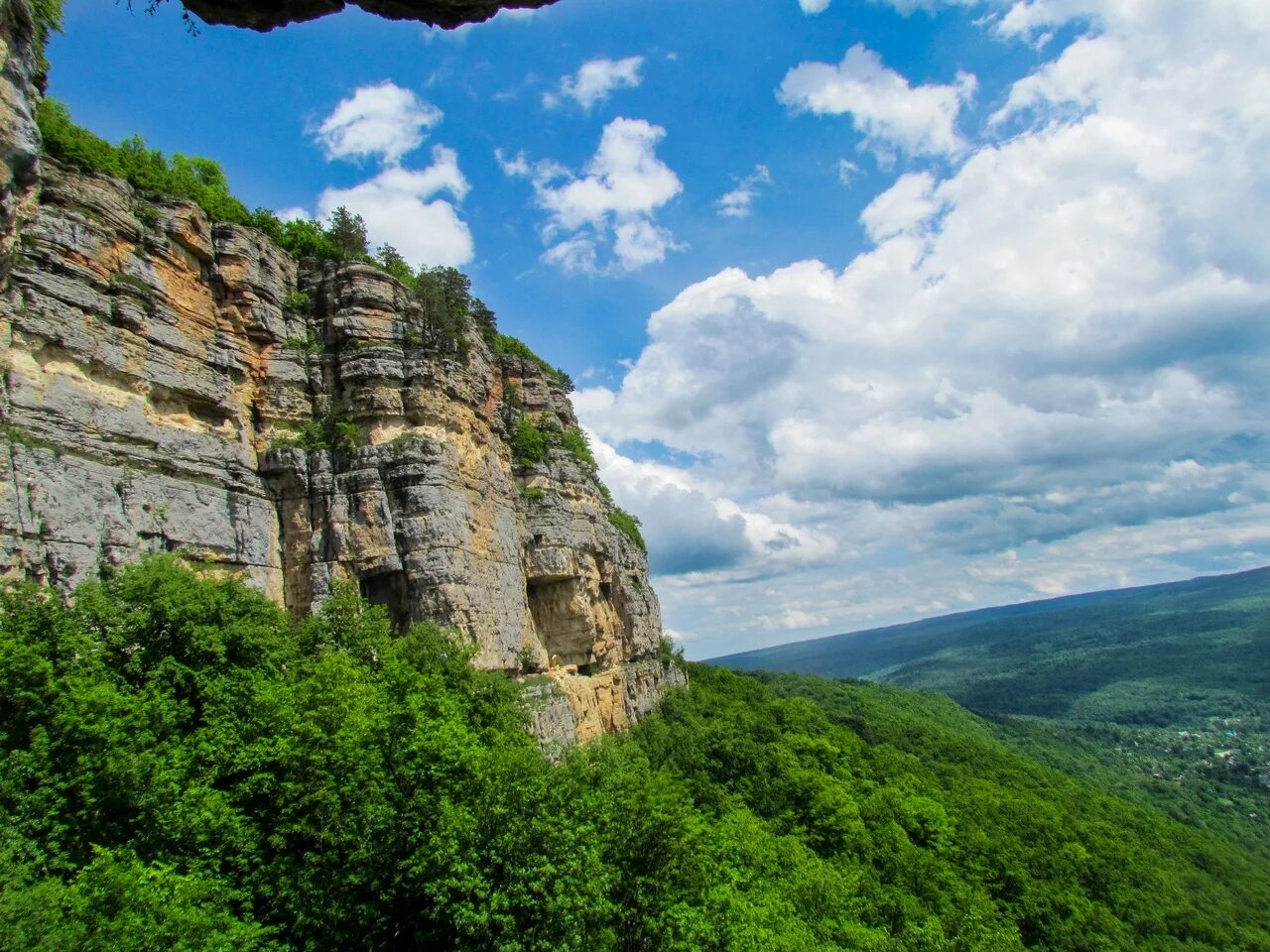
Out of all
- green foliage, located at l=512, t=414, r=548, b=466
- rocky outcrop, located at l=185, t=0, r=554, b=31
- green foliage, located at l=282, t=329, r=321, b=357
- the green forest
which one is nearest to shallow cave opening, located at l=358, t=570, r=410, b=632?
the green forest

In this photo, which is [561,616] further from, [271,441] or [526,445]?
[271,441]

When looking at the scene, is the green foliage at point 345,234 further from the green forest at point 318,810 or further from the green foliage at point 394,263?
the green forest at point 318,810

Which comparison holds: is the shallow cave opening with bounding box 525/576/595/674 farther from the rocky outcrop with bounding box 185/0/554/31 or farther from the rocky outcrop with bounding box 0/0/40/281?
the rocky outcrop with bounding box 185/0/554/31

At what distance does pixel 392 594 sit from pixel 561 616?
1303 cm

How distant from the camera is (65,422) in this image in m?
21.9

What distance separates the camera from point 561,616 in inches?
1650

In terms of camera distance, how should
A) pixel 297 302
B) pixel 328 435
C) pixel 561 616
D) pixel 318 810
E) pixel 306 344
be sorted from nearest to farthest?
pixel 318 810, pixel 328 435, pixel 306 344, pixel 297 302, pixel 561 616

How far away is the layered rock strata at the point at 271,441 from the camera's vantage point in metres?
21.8

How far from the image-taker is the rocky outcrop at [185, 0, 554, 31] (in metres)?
5.86

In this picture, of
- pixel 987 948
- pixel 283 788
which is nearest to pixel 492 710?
pixel 283 788

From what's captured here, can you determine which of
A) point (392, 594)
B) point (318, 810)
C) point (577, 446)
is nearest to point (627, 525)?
point (577, 446)

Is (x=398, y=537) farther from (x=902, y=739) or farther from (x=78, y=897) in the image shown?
(x=902, y=739)

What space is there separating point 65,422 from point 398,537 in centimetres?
1276

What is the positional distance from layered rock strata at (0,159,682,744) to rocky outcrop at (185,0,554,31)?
17165mm
